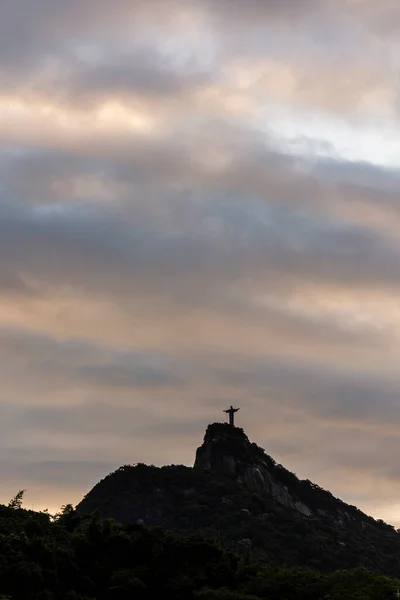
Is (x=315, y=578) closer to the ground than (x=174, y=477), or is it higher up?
closer to the ground

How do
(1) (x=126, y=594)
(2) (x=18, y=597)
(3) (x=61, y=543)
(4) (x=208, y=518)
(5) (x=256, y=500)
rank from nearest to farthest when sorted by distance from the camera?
(2) (x=18, y=597), (1) (x=126, y=594), (3) (x=61, y=543), (4) (x=208, y=518), (5) (x=256, y=500)

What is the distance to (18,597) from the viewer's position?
64875 millimetres

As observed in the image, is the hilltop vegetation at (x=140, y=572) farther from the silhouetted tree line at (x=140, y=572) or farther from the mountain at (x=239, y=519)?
the mountain at (x=239, y=519)

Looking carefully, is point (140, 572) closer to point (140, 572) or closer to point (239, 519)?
point (140, 572)

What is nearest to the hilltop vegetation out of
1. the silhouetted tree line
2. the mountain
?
the silhouetted tree line

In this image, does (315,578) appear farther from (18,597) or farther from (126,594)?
(18,597)

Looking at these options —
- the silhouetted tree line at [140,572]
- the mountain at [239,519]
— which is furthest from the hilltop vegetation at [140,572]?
the mountain at [239,519]

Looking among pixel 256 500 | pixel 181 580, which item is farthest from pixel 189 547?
pixel 256 500

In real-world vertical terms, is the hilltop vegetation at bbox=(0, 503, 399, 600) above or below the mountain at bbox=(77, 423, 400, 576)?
below

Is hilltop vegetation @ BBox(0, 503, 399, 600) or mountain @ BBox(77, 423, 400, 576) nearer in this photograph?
hilltop vegetation @ BBox(0, 503, 399, 600)

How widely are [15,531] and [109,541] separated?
21.3ft

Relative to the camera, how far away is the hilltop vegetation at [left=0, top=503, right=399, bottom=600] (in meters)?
66.1

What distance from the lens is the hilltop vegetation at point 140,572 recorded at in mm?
66125

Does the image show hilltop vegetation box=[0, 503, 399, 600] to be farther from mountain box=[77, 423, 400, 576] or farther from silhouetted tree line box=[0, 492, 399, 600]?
mountain box=[77, 423, 400, 576]
